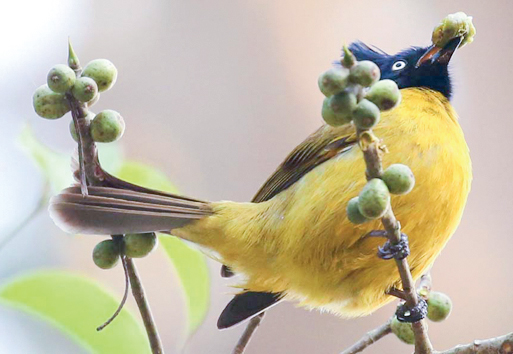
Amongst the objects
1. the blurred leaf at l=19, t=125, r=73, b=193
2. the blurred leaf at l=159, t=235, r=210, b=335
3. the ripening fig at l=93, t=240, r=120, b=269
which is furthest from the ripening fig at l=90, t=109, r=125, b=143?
the blurred leaf at l=159, t=235, r=210, b=335


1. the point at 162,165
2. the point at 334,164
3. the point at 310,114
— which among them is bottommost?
the point at 334,164

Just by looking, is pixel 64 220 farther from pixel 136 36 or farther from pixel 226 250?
pixel 136 36

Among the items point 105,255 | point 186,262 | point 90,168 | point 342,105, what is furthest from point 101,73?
point 186,262

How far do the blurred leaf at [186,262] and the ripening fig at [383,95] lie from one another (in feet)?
2.81

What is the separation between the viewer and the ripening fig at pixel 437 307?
175 cm

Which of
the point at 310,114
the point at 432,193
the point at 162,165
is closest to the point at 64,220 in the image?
the point at 432,193

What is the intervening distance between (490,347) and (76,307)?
3.06 feet

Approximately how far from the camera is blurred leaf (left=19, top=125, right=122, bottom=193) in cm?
181

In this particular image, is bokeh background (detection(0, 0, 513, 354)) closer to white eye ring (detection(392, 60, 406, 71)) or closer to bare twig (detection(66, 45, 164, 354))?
white eye ring (detection(392, 60, 406, 71))

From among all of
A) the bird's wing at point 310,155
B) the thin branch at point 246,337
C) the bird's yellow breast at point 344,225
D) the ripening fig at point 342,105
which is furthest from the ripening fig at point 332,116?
the bird's wing at point 310,155

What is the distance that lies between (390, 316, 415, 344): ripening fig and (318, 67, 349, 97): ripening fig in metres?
0.82

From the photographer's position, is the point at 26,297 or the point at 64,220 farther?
the point at 64,220

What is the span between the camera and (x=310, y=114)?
3.72m

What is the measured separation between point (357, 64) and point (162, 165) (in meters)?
2.51
